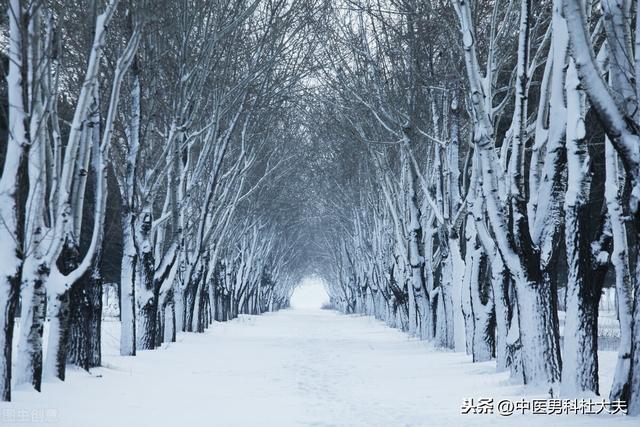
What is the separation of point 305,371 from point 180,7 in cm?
761

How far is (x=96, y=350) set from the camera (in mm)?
11180

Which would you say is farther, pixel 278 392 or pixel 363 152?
pixel 363 152

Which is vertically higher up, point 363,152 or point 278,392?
point 363,152

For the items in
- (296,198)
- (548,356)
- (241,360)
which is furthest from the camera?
(296,198)

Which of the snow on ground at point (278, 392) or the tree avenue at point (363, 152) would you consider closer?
the snow on ground at point (278, 392)

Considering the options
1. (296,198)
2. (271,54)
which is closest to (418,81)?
(271,54)

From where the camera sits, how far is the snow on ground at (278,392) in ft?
23.2

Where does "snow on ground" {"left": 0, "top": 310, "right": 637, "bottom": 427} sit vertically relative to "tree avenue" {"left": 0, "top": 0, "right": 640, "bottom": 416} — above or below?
below

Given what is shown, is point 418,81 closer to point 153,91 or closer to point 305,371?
point 153,91

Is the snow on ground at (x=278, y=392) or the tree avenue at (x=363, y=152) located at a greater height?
the tree avenue at (x=363, y=152)

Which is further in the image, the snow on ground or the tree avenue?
the tree avenue

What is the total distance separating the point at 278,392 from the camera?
31.2ft

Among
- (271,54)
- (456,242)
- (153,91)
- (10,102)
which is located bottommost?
(456,242)

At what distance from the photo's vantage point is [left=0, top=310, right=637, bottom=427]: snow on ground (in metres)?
7.07
